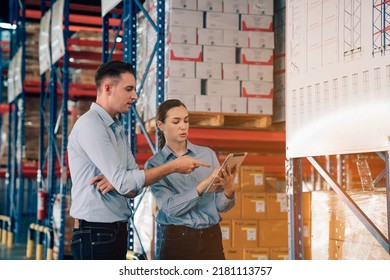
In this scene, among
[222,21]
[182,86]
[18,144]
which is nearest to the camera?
[182,86]

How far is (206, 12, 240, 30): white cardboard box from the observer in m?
6.14

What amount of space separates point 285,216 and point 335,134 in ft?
9.05

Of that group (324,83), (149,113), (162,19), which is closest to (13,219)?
(149,113)

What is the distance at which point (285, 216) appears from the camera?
630 centimetres

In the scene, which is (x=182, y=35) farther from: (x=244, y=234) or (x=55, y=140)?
(x=55, y=140)

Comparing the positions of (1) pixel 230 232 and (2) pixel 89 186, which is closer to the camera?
(2) pixel 89 186

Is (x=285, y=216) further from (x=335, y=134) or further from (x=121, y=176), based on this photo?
(x=121, y=176)

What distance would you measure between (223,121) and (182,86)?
0.60m

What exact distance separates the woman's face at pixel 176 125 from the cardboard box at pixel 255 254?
8.07 ft

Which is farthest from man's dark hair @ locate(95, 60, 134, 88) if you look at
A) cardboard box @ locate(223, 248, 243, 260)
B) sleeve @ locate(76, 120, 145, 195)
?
cardboard box @ locate(223, 248, 243, 260)

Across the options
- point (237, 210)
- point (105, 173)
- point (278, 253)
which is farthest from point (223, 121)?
point (105, 173)

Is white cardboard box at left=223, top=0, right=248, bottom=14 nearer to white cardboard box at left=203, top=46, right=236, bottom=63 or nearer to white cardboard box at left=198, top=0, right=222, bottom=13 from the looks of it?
white cardboard box at left=198, top=0, right=222, bottom=13

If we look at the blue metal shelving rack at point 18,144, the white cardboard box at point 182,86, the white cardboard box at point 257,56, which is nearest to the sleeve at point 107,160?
the white cardboard box at point 182,86

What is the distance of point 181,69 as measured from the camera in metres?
6.00
